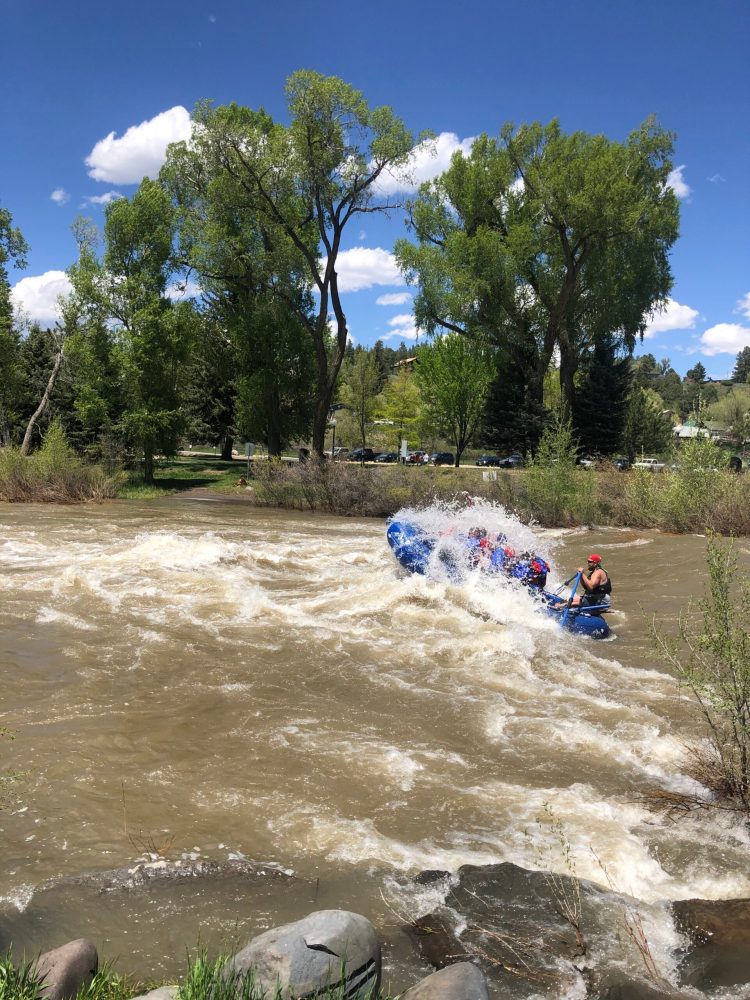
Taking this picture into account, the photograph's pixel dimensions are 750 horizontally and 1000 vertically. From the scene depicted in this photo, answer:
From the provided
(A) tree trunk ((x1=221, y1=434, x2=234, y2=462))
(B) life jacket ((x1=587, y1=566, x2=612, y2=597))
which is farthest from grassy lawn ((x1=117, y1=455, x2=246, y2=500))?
(B) life jacket ((x1=587, y1=566, x2=612, y2=597))

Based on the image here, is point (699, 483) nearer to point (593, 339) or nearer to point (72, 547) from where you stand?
point (72, 547)

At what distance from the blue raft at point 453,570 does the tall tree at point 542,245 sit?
2290 cm

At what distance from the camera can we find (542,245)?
3466cm

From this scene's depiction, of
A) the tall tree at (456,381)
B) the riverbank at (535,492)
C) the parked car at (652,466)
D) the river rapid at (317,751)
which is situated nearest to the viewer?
the river rapid at (317,751)

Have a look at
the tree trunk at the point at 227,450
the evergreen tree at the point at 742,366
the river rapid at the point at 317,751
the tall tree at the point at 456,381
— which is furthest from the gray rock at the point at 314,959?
the evergreen tree at the point at 742,366

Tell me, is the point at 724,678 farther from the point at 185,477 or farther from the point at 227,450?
the point at 227,450

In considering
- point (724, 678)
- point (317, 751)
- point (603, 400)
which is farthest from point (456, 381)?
point (724, 678)

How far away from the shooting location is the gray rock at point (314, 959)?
278cm

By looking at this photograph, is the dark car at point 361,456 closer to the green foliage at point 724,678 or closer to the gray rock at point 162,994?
the green foliage at point 724,678

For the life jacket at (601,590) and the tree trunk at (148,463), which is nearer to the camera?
the life jacket at (601,590)

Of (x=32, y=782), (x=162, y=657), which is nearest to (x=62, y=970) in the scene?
(x=32, y=782)

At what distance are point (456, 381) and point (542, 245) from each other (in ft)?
28.3

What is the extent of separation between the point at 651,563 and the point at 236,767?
43.3 feet

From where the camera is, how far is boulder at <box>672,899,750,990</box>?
3.48 meters
